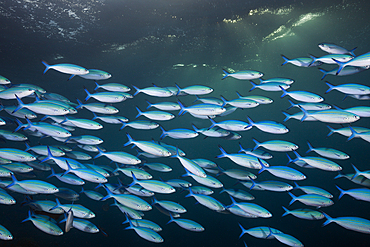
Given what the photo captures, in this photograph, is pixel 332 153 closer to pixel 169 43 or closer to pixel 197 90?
pixel 197 90

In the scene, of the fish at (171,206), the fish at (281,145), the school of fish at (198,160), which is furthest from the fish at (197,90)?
the fish at (171,206)

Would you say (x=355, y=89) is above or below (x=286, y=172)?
above

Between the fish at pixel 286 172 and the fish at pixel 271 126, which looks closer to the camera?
the fish at pixel 286 172

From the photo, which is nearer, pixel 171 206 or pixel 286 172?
pixel 286 172

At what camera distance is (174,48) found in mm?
12461

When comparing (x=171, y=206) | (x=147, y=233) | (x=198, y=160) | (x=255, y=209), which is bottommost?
(x=147, y=233)

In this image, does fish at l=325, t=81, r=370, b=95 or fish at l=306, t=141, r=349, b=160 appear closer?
fish at l=325, t=81, r=370, b=95

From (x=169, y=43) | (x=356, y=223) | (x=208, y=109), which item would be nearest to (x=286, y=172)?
(x=356, y=223)

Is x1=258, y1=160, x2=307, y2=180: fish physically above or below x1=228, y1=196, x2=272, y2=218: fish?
above

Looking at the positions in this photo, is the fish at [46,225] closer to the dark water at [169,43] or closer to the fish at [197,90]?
the dark water at [169,43]

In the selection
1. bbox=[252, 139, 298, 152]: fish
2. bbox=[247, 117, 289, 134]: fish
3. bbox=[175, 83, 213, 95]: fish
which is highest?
bbox=[175, 83, 213, 95]: fish

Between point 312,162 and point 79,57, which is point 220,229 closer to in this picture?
point 312,162

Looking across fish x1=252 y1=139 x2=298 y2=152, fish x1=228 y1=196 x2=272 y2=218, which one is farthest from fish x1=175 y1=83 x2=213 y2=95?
fish x1=228 y1=196 x2=272 y2=218

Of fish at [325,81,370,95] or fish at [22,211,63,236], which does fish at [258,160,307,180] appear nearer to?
fish at [325,81,370,95]
